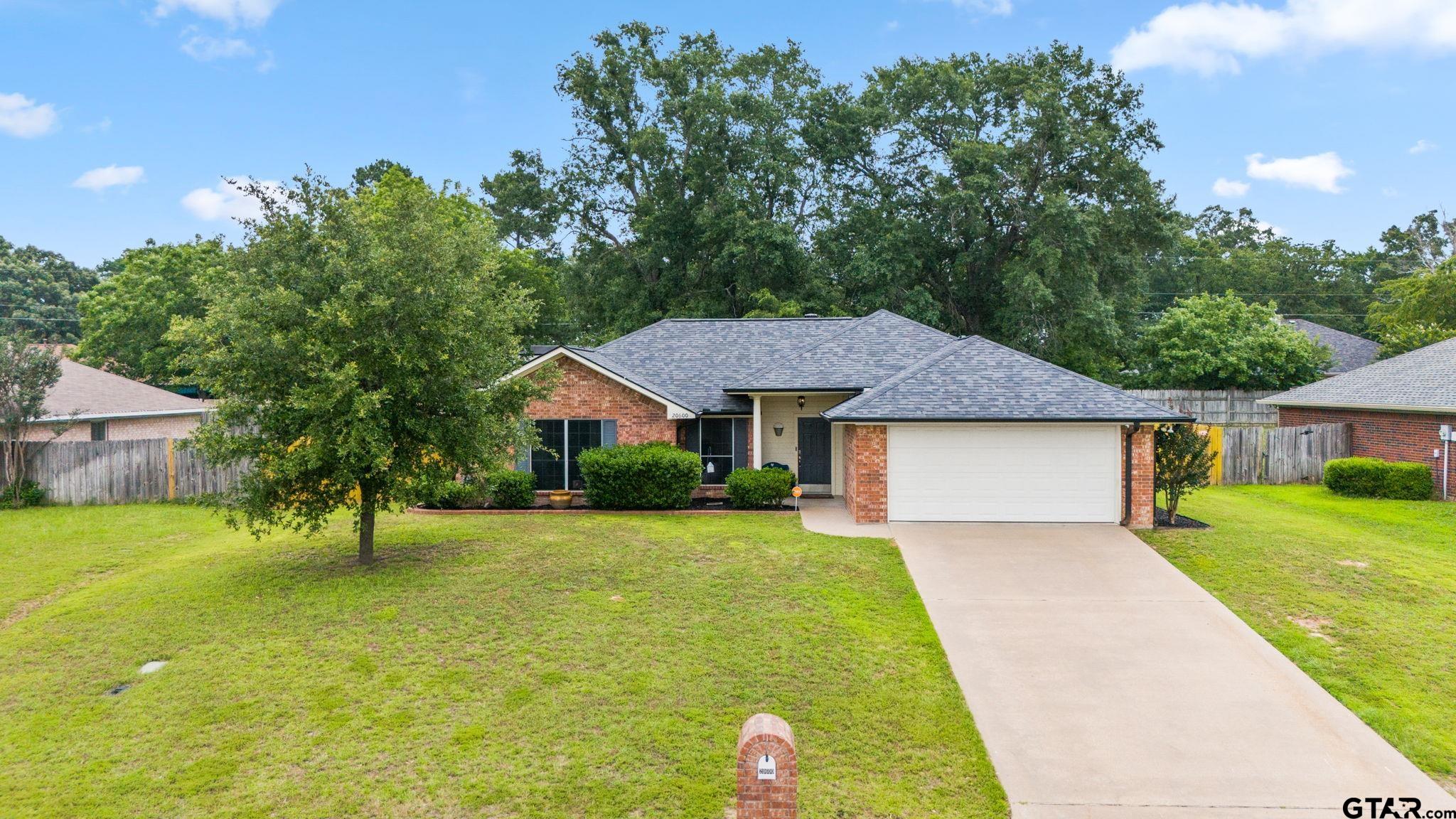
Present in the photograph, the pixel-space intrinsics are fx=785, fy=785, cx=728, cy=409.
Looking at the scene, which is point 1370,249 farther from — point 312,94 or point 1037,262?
point 312,94

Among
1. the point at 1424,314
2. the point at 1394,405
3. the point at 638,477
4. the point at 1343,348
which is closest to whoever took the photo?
the point at 638,477

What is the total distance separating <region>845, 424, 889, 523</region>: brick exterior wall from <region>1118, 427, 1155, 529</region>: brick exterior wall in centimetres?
414

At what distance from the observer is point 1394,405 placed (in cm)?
1781

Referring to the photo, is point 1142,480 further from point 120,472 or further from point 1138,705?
point 120,472

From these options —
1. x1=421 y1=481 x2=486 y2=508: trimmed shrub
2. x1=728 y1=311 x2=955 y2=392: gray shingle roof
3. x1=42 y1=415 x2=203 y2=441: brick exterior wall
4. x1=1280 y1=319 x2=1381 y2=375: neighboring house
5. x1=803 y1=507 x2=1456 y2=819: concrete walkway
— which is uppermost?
x1=1280 y1=319 x2=1381 y2=375: neighboring house

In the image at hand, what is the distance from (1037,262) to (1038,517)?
19507 millimetres

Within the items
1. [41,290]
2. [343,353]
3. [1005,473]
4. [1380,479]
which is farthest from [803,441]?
[41,290]

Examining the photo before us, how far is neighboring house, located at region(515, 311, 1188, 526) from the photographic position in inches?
536

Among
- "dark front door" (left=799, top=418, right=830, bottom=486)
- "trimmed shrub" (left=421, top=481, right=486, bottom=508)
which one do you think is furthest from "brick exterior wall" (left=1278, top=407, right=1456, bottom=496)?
"trimmed shrub" (left=421, top=481, right=486, bottom=508)

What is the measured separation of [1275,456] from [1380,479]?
8.20 ft

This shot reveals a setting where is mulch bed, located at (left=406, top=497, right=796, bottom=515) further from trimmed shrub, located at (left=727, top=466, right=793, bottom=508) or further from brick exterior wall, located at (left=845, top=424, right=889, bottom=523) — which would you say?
brick exterior wall, located at (left=845, top=424, right=889, bottom=523)

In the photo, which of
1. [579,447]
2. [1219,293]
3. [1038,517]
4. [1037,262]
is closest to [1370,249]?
[1219,293]

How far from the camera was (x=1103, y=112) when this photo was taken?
33250 millimetres

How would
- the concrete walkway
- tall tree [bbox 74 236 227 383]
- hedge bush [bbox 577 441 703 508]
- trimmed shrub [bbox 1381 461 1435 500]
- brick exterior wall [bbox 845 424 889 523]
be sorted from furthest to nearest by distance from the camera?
A: tall tree [bbox 74 236 227 383], trimmed shrub [bbox 1381 461 1435 500], hedge bush [bbox 577 441 703 508], brick exterior wall [bbox 845 424 889 523], the concrete walkway
